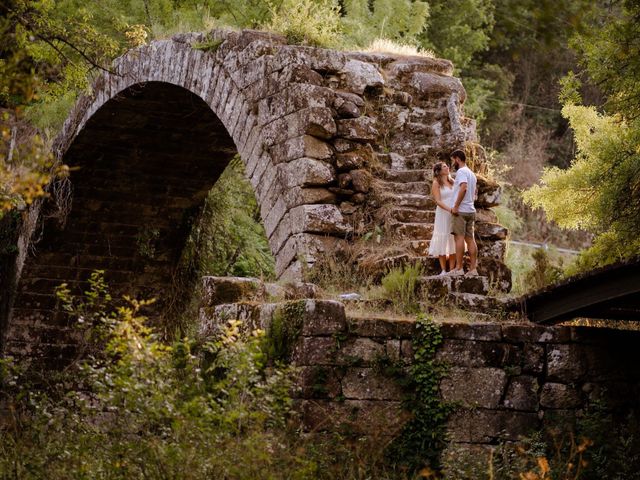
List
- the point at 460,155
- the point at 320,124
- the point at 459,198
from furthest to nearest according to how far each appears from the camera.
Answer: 1. the point at 320,124
2. the point at 460,155
3. the point at 459,198

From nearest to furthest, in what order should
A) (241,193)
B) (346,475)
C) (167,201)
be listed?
Result: (346,475)
(167,201)
(241,193)

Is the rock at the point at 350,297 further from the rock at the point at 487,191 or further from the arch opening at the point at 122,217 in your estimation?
the arch opening at the point at 122,217

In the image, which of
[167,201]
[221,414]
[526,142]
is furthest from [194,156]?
[526,142]

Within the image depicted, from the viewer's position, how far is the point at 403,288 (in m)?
8.21

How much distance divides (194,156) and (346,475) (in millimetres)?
9758

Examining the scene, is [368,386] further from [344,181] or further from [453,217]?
[344,181]

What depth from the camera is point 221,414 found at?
625 centimetres

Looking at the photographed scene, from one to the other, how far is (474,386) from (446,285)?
101 cm

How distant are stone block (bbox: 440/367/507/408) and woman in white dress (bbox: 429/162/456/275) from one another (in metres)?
1.58

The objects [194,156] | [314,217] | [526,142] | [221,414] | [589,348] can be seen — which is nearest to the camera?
[221,414]

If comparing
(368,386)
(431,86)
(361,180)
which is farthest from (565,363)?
(431,86)

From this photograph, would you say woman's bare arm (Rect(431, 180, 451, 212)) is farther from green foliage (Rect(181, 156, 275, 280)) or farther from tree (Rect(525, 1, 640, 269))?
green foliage (Rect(181, 156, 275, 280))

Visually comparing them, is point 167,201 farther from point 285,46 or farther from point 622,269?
point 622,269

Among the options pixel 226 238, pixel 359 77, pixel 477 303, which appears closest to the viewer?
pixel 477 303
